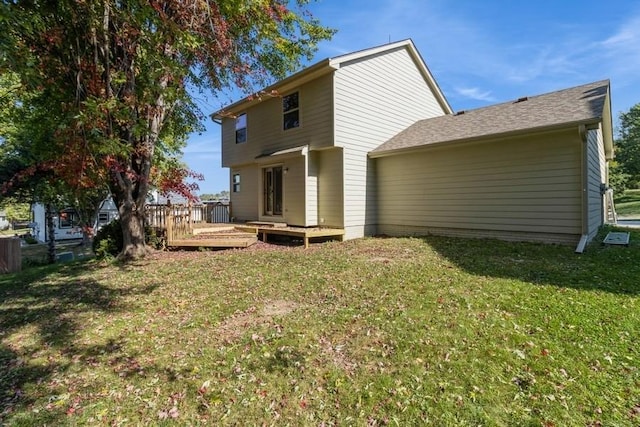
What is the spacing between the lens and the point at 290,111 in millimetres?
11867

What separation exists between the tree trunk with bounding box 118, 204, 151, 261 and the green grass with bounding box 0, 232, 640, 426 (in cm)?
207

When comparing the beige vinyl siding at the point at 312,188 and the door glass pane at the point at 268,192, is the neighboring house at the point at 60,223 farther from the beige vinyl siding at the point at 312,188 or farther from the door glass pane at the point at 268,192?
the beige vinyl siding at the point at 312,188

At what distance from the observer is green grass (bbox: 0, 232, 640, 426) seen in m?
2.59

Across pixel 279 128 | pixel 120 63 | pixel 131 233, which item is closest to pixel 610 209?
pixel 279 128

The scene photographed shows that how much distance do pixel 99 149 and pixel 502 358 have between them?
657 cm

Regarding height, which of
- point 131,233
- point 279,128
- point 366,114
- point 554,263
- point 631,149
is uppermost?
point 631,149

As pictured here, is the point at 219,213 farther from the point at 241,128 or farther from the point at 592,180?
the point at 592,180

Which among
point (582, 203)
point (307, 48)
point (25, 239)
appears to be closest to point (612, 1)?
point (582, 203)

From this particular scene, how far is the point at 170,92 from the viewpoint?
6129 millimetres

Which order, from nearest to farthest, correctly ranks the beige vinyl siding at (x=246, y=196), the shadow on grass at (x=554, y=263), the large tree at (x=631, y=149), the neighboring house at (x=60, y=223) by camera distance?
1. the shadow on grass at (x=554, y=263)
2. the beige vinyl siding at (x=246, y=196)
3. the neighboring house at (x=60, y=223)
4. the large tree at (x=631, y=149)

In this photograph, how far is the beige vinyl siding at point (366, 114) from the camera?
409 inches

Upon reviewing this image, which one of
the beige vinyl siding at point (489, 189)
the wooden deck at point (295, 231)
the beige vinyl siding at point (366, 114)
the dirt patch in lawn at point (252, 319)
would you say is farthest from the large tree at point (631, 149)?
the dirt patch in lawn at point (252, 319)

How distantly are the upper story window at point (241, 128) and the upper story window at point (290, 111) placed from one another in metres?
2.83

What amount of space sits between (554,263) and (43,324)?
852cm
